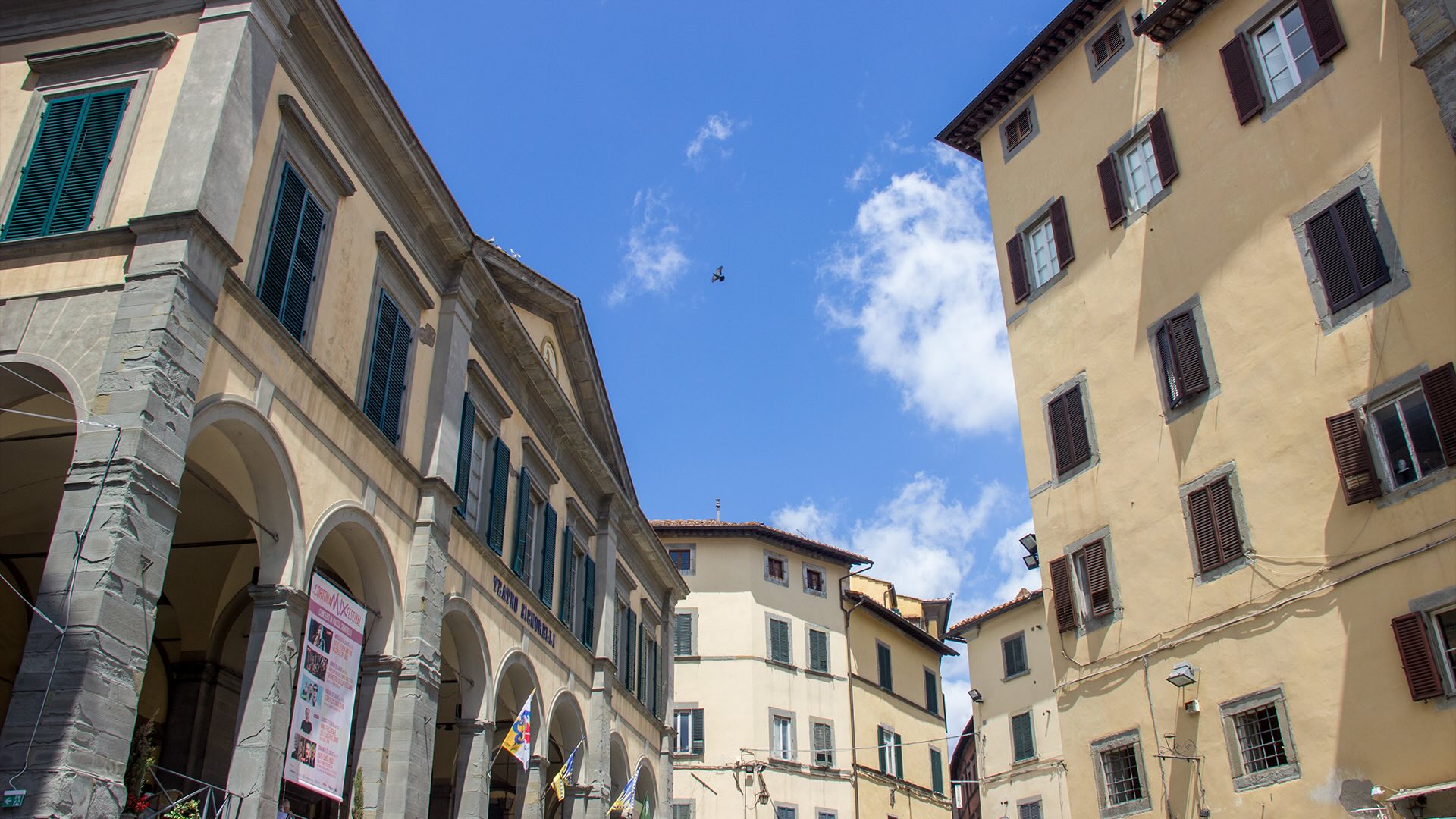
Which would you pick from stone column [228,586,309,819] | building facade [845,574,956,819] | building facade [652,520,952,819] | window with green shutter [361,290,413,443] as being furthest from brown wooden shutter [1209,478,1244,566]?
building facade [845,574,956,819]

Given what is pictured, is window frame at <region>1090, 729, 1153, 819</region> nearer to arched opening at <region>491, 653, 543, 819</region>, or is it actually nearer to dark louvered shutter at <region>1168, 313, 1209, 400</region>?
dark louvered shutter at <region>1168, 313, 1209, 400</region>

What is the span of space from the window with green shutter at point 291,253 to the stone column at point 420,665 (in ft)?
12.8

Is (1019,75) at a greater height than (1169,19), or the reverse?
(1019,75)

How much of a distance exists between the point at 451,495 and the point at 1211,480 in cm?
1213

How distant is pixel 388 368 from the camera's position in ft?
55.4

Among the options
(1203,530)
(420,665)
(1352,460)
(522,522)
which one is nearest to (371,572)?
(420,665)

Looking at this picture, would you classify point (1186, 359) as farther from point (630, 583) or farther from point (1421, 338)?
point (630, 583)

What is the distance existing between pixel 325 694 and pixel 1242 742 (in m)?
13.2

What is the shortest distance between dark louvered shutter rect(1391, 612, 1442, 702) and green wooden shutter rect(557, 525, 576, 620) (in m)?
14.6

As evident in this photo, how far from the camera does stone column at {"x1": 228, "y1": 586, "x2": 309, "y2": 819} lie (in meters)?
12.7

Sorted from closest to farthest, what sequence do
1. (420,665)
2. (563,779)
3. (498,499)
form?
(420,665), (498,499), (563,779)

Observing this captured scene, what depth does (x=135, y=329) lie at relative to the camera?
1169 centimetres

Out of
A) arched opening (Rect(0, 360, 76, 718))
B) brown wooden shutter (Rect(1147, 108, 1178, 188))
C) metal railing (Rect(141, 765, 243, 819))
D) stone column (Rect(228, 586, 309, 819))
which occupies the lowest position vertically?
metal railing (Rect(141, 765, 243, 819))

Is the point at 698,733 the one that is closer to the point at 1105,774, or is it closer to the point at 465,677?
the point at 465,677
